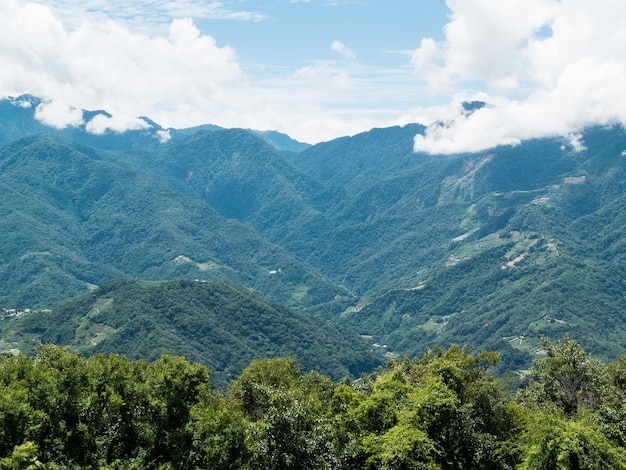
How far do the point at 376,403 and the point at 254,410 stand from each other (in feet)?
116

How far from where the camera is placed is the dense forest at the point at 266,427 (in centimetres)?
4781

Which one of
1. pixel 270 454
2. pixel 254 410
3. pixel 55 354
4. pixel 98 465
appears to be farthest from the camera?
pixel 254 410

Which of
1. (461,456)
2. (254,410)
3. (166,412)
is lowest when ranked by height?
(254,410)

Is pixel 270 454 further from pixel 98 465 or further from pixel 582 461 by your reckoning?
pixel 582 461

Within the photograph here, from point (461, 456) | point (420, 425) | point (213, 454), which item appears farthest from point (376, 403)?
point (213, 454)

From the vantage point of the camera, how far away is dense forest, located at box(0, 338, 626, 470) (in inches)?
1882

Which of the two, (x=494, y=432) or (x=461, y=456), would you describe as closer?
(x=461, y=456)

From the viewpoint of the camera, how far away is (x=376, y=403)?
187 ft

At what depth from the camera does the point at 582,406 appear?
2874 inches

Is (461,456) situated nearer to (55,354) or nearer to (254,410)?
(254,410)

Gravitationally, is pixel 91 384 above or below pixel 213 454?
above

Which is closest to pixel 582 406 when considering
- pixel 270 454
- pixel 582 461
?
pixel 582 461

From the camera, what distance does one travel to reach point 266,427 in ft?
183

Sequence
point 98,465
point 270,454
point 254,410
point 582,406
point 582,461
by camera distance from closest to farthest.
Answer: point 582,461, point 98,465, point 270,454, point 582,406, point 254,410
